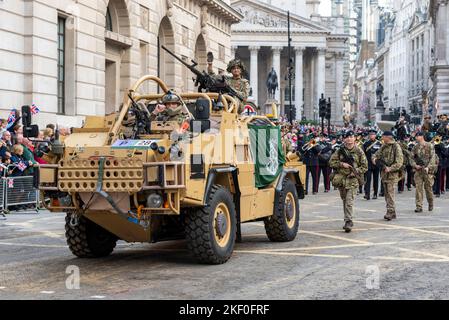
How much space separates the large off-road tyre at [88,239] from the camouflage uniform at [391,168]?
7.28 m

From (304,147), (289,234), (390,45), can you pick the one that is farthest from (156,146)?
(390,45)

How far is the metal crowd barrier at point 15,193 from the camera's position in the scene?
60.1 ft

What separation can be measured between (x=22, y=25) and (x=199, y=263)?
46.4 ft

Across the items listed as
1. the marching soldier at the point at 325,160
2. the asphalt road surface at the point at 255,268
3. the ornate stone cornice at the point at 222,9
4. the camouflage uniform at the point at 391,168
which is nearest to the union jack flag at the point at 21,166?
the asphalt road surface at the point at 255,268

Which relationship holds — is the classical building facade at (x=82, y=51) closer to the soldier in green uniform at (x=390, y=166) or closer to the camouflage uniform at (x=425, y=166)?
the soldier in green uniform at (x=390, y=166)

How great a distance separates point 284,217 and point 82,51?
15.3 meters

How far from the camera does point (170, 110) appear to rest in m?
11.2

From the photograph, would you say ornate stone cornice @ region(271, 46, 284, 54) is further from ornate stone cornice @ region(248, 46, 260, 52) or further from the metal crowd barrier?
the metal crowd barrier

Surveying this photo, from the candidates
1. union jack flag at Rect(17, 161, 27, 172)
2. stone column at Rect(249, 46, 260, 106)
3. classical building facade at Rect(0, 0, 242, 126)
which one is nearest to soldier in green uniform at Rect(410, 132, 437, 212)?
union jack flag at Rect(17, 161, 27, 172)

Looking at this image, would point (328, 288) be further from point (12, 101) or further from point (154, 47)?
point (154, 47)

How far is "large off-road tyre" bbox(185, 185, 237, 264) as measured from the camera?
10.4m

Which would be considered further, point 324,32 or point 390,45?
point 390,45

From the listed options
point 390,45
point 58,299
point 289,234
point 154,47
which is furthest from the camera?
point 390,45

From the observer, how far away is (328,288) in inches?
348
